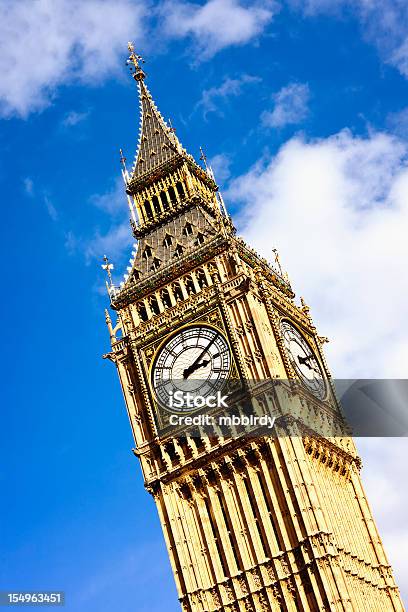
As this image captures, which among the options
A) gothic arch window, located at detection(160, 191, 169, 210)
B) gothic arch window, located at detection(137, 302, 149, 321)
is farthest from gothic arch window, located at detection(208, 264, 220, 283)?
gothic arch window, located at detection(160, 191, 169, 210)

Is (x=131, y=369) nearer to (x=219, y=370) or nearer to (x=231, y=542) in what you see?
(x=219, y=370)

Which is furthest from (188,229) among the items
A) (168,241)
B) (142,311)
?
(142,311)

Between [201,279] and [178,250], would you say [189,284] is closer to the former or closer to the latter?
[201,279]

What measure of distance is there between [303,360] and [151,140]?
18427mm

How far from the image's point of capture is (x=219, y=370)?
5709 cm

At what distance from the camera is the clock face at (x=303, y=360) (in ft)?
196

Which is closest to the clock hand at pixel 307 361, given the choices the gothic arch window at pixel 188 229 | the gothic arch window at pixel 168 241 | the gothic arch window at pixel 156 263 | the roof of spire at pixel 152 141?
the gothic arch window at pixel 156 263

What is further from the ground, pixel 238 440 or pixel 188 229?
pixel 188 229

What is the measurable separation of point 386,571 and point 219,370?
12.5 meters

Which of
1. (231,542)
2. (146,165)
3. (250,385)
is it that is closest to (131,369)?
(250,385)

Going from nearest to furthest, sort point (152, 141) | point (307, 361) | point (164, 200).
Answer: point (307, 361) < point (164, 200) < point (152, 141)

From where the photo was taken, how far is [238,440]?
5484 centimetres

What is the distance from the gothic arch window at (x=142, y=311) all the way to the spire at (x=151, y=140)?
10.3m

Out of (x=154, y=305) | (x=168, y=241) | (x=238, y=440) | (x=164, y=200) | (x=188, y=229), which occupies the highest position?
(x=164, y=200)
